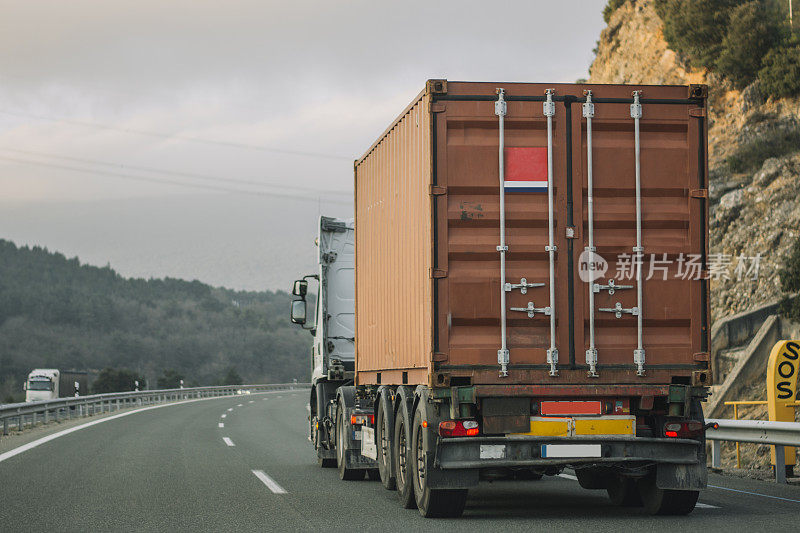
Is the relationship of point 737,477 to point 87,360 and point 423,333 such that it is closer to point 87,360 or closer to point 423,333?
point 423,333

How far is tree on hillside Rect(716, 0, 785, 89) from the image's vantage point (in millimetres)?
39562

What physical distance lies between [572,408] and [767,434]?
178 inches

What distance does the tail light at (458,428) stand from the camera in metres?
9.24

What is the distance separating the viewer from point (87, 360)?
15000cm

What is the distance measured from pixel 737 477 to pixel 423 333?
6.22m

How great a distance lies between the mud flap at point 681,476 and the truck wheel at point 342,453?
5216 mm

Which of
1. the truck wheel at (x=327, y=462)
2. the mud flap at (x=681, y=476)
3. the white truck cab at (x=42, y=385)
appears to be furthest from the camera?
the white truck cab at (x=42, y=385)

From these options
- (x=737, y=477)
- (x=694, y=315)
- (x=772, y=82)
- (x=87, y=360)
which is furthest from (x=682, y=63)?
(x=87, y=360)

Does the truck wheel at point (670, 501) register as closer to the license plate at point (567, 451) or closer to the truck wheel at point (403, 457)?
the license plate at point (567, 451)

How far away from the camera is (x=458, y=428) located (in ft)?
30.4

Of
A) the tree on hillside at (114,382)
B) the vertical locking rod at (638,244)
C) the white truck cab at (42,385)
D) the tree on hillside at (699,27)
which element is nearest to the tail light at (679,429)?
the vertical locking rod at (638,244)

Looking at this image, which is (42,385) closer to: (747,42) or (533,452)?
(747,42)

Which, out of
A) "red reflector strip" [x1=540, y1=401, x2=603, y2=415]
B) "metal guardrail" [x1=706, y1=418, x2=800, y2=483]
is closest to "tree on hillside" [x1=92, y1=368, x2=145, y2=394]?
"metal guardrail" [x1=706, y1=418, x2=800, y2=483]
